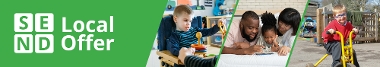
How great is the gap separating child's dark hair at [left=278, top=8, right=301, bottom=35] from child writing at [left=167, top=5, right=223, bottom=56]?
0.43 meters

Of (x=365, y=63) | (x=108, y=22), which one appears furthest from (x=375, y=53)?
(x=108, y=22)

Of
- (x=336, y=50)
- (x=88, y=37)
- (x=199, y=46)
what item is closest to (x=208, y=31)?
(x=199, y=46)

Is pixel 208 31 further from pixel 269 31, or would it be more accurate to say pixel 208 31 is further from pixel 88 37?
pixel 88 37

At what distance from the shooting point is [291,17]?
3.45 ft

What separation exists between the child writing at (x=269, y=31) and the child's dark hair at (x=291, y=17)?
20 mm

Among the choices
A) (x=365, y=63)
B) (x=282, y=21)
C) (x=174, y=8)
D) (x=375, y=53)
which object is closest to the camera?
(x=282, y=21)

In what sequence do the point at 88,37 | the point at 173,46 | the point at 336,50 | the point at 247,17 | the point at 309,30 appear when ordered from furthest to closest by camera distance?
the point at 309,30, the point at 336,50, the point at 88,37, the point at 173,46, the point at 247,17

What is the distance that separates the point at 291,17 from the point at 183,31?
1.70 ft

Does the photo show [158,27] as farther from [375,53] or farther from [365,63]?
[375,53]

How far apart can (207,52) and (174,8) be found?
0.21m

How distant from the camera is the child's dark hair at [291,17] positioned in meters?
1.04

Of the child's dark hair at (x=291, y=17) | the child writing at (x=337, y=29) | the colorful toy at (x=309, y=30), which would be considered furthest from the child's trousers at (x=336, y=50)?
the colorful toy at (x=309, y=30)

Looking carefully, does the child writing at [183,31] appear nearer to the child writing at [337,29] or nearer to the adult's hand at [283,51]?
the adult's hand at [283,51]

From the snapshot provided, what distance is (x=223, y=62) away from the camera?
114 cm
